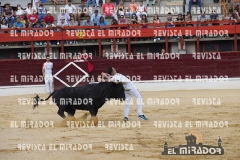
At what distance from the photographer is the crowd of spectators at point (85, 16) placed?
69.9 ft

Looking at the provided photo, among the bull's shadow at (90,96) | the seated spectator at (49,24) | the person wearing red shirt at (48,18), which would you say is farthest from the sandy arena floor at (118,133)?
the person wearing red shirt at (48,18)

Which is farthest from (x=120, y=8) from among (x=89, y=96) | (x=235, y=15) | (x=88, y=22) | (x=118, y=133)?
(x=118, y=133)

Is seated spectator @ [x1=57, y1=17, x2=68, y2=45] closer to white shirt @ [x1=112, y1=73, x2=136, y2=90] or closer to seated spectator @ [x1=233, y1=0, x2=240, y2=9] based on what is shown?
seated spectator @ [x1=233, y1=0, x2=240, y2=9]

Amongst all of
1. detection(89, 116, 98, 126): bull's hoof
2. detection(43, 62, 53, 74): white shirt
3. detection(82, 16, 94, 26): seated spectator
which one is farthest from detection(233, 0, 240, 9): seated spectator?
detection(89, 116, 98, 126): bull's hoof

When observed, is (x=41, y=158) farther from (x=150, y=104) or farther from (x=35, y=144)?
(x=150, y=104)

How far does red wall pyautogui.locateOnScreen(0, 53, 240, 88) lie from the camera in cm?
2070

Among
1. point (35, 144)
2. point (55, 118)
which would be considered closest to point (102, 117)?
point (55, 118)

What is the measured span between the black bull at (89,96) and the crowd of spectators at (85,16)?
9.16 metres

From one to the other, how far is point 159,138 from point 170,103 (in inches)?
266

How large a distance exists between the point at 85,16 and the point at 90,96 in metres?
10.7

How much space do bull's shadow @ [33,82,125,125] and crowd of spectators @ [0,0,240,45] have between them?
9166 mm

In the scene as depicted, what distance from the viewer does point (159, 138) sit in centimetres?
1013

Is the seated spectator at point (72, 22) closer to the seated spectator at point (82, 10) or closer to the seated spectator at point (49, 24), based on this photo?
the seated spectator at point (82, 10)

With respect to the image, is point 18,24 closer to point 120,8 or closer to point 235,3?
point 120,8
